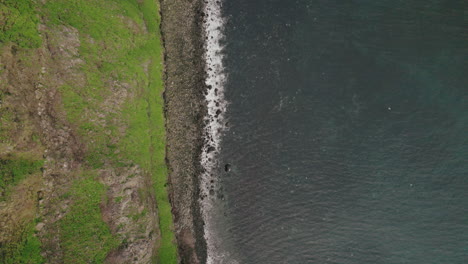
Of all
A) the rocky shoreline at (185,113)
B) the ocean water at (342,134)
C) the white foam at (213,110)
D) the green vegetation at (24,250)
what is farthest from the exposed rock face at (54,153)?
the ocean water at (342,134)

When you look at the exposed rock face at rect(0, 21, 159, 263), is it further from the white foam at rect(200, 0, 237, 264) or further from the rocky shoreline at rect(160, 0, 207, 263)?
the white foam at rect(200, 0, 237, 264)

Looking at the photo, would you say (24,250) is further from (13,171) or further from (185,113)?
(185,113)

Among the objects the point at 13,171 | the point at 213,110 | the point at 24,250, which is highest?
the point at 213,110

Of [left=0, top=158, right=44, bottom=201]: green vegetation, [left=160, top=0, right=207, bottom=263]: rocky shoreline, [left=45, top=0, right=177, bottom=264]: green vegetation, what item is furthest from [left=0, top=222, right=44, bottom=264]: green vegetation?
[left=160, top=0, right=207, bottom=263]: rocky shoreline

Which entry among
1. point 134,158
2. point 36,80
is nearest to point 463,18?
point 134,158

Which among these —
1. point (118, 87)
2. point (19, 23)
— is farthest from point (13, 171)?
point (19, 23)

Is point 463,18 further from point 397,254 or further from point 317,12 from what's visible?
point 397,254
